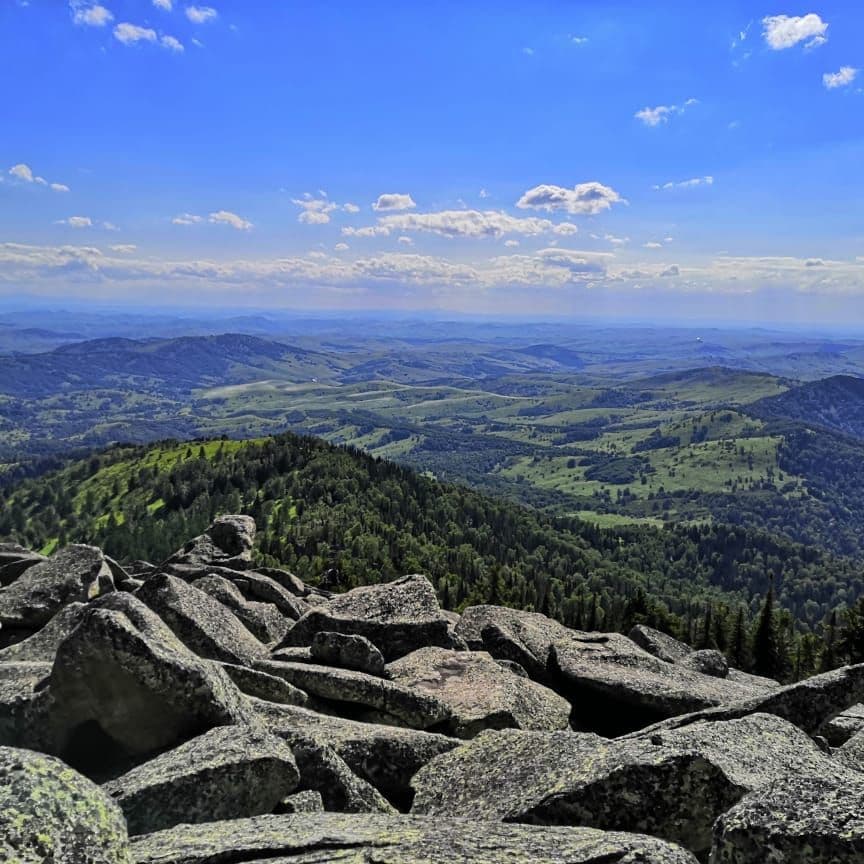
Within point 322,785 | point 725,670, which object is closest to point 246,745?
point 322,785

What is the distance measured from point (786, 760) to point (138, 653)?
15.5 meters

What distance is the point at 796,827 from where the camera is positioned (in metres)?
9.90

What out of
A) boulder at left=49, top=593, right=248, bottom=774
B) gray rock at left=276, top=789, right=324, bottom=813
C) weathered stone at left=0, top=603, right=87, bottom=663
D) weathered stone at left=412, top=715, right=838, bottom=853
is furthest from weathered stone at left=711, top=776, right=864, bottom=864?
weathered stone at left=0, top=603, right=87, bottom=663

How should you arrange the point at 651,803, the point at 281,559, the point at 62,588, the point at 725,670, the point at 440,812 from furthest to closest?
the point at 281,559
the point at 725,670
the point at 62,588
the point at 440,812
the point at 651,803

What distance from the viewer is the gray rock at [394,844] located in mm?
10398

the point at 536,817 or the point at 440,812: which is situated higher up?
the point at 536,817

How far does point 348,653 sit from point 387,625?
503 centimetres

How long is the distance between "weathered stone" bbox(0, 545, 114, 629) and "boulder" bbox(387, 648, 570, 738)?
548 inches

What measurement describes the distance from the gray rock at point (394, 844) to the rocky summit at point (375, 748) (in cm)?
5

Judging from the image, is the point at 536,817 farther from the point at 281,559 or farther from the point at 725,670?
the point at 281,559

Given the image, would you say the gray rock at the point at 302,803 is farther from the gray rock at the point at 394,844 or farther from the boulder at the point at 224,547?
the boulder at the point at 224,547

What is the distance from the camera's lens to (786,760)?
15.0 metres

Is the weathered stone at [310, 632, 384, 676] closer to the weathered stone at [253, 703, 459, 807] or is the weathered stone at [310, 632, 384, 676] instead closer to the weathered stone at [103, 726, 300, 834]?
the weathered stone at [253, 703, 459, 807]

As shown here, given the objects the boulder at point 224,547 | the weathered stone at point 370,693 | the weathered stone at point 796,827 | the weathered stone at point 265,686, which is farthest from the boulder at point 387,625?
the boulder at point 224,547
